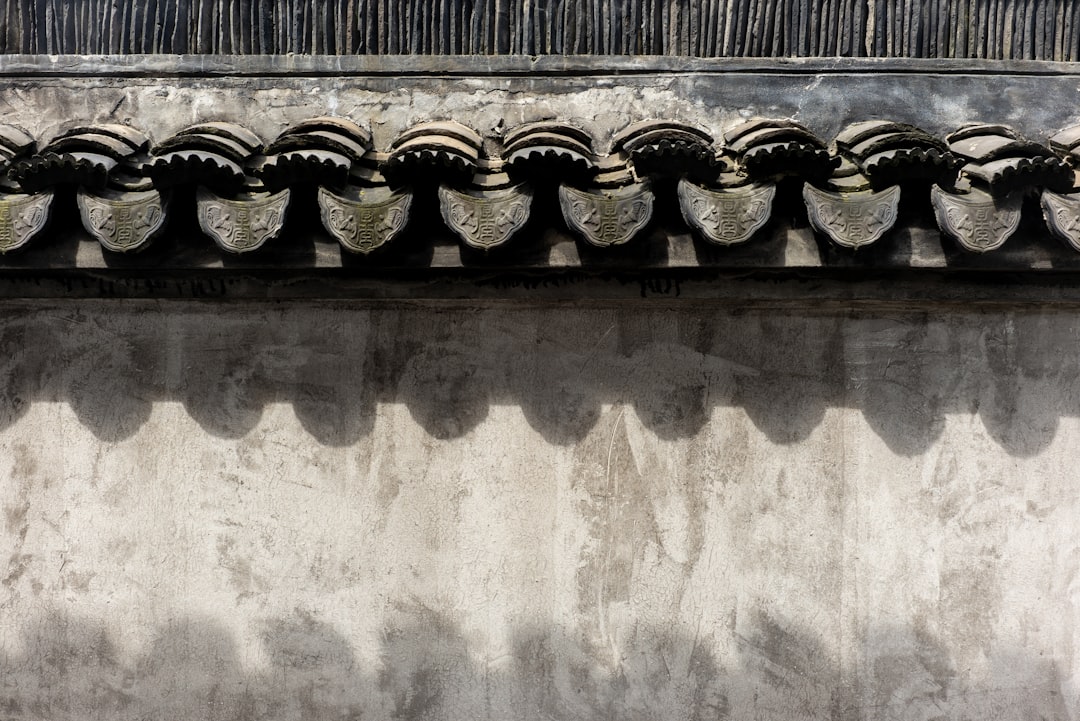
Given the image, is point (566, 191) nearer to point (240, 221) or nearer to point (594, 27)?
point (240, 221)

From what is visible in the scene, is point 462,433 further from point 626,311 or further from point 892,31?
point 892,31

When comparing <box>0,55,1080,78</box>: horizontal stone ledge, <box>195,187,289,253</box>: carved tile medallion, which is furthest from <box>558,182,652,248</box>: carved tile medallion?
<box>0,55,1080,78</box>: horizontal stone ledge

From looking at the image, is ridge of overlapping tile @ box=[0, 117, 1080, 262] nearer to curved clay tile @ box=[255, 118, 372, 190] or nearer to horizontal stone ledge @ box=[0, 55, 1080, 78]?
curved clay tile @ box=[255, 118, 372, 190]

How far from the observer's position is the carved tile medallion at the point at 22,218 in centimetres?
317

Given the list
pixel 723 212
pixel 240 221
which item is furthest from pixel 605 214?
pixel 240 221

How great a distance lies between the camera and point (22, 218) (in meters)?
3.17

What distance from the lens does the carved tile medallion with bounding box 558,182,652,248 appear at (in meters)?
3.07

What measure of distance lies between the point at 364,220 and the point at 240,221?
413 millimetres

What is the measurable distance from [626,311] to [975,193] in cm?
129

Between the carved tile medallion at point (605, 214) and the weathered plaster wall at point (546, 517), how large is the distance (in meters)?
0.66

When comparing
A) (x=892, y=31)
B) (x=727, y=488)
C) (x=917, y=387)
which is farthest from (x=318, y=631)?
(x=892, y=31)

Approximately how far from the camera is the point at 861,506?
3635 mm

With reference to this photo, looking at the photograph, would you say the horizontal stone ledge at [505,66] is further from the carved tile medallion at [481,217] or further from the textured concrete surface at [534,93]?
the carved tile medallion at [481,217]

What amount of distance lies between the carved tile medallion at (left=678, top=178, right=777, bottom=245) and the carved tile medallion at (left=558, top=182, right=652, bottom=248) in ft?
0.43
